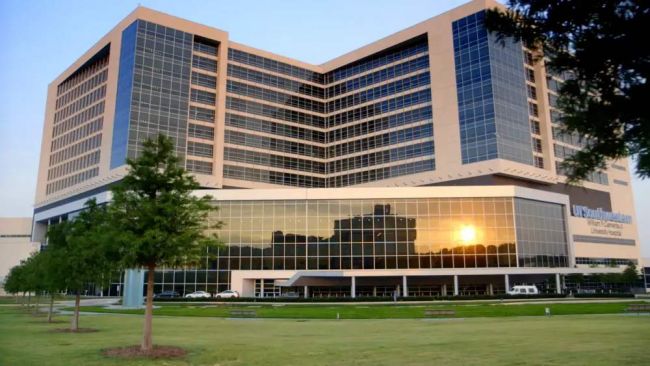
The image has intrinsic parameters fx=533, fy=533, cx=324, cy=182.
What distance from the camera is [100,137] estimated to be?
287ft

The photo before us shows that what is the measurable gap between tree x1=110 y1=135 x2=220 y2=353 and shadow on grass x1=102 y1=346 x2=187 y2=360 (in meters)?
0.30

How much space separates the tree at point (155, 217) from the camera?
17.7 m

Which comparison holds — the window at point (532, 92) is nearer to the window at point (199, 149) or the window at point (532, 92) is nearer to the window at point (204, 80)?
the window at point (204, 80)

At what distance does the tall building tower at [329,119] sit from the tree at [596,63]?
59902 millimetres

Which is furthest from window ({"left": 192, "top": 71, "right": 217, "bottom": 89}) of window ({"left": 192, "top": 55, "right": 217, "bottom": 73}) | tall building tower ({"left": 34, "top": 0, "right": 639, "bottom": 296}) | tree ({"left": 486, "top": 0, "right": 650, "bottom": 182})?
tree ({"left": 486, "top": 0, "right": 650, "bottom": 182})

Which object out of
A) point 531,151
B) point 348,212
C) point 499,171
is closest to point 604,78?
point 348,212

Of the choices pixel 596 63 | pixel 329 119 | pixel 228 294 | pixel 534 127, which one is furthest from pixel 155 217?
pixel 329 119

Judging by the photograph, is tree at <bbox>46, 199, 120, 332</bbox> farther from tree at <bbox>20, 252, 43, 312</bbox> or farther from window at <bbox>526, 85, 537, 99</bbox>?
window at <bbox>526, 85, 537, 99</bbox>

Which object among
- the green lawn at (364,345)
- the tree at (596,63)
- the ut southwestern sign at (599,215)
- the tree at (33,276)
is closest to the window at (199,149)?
the tree at (33,276)

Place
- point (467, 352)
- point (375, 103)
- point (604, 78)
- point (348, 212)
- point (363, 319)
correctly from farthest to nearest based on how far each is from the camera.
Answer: point (375, 103) → point (348, 212) → point (363, 319) → point (467, 352) → point (604, 78)

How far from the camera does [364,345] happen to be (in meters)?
18.3

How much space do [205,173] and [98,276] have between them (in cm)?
5921

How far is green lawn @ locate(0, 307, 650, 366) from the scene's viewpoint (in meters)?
14.8

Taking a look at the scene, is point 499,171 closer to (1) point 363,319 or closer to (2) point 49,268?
(1) point 363,319
